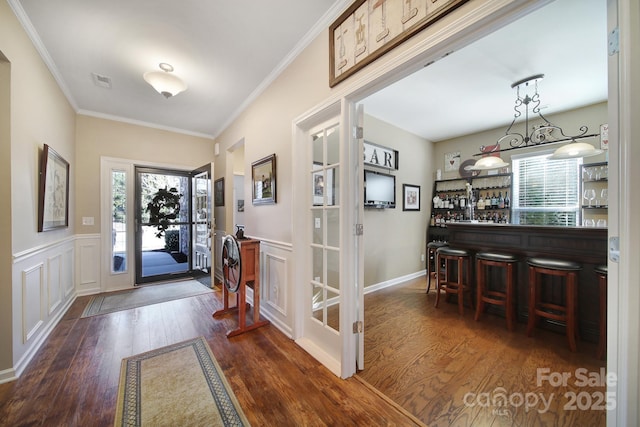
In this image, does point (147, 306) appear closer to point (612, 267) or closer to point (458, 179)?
point (612, 267)

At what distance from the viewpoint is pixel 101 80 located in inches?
110

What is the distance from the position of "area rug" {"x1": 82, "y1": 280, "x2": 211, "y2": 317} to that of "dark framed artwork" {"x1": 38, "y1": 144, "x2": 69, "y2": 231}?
3.68 feet

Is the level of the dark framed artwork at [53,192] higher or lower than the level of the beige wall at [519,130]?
lower

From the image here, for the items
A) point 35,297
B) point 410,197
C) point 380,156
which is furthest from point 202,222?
point 410,197

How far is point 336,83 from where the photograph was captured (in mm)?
1847

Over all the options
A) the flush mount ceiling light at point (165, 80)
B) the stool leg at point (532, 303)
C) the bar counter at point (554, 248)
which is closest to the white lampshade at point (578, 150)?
the bar counter at point (554, 248)

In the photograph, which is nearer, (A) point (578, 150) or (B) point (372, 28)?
(B) point (372, 28)

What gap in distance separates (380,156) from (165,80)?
9.94 ft

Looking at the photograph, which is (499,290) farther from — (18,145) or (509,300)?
(18,145)

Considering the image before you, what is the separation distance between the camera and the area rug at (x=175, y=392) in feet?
4.72

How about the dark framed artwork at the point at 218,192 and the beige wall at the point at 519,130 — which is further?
the dark framed artwork at the point at 218,192

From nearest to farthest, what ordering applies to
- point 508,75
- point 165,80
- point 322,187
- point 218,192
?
point 322,187
point 165,80
point 508,75
point 218,192

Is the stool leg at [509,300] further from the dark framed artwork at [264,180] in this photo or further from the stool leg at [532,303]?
the dark framed artwork at [264,180]

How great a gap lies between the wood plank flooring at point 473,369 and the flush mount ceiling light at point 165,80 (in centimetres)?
331
